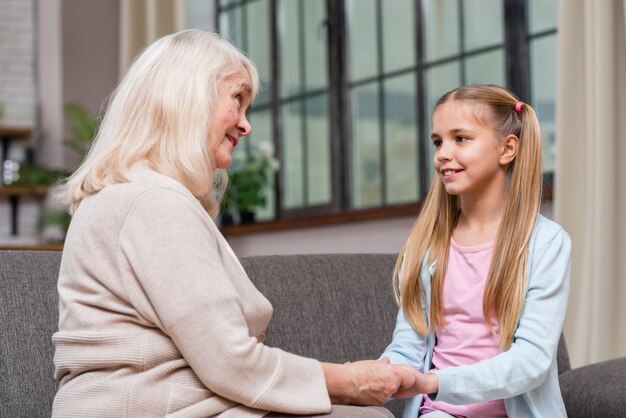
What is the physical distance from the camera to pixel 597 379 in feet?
7.50

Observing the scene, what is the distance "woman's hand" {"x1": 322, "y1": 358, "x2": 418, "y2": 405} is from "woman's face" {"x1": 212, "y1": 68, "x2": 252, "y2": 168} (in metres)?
0.42

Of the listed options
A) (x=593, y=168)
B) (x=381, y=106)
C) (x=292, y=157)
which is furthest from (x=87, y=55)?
(x=593, y=168)

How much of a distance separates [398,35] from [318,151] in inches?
32.0

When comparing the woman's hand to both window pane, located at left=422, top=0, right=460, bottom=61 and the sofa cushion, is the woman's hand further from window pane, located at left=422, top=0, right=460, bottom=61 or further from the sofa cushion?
window pane, located at left=422, top=0, right=460, bottom=61

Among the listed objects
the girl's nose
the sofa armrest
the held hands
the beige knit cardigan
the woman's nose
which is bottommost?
the sofa armrest

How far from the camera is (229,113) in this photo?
1.72 meters

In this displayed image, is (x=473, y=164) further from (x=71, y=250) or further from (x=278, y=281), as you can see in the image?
(x=71, y=250)

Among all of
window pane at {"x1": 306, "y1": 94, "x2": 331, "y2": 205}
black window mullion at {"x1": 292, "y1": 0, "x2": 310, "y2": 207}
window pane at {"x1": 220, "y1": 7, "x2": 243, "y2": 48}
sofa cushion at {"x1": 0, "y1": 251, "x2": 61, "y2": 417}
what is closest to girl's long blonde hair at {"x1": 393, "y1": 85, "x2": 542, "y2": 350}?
sofa cushion at {"x1": 0, "y1": 251, "x2": 61, "y2": 417}

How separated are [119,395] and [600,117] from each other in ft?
7.80

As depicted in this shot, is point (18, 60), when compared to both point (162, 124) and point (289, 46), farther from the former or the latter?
point (162, 124)

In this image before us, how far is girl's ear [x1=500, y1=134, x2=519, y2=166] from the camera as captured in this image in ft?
6.49

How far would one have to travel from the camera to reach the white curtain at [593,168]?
334cm

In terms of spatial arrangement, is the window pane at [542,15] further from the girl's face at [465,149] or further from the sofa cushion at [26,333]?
Answer: the sofa cushion at [26,333]

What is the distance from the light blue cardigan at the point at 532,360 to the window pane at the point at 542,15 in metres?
2.36
